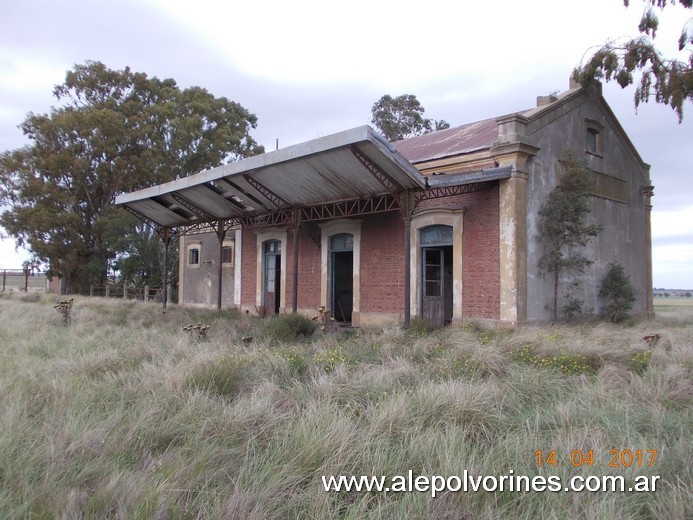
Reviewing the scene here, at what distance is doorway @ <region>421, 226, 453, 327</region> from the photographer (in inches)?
550

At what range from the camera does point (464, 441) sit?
4.36m

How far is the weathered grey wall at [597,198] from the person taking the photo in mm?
12812

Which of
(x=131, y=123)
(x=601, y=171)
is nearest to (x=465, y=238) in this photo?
(x=601, y=171)

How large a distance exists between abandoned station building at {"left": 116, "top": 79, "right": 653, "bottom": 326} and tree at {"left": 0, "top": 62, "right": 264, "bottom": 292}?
1244 cm

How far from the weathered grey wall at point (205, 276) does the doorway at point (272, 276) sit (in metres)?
1.73

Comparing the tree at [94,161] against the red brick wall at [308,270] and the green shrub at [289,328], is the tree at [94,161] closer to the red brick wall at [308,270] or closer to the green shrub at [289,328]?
the red brick wall at [308,270]

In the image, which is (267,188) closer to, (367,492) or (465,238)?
(465,238)

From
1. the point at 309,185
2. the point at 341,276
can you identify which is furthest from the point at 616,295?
the point at 309,185

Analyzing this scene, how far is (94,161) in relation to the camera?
31.0m

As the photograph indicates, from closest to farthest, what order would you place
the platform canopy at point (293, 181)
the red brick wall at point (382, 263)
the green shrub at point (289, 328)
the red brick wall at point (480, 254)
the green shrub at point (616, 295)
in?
the platform canopy at point (293, 181) < the green shrub at point (289, 328) < the red brick wall at point (480, 254) < the green shrub at point (616, 295) < the red brick wall at point (382, 263)

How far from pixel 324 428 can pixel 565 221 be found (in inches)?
415

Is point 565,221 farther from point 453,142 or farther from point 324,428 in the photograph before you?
point 324,428

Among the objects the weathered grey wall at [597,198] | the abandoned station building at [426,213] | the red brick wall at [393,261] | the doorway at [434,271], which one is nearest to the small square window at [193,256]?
the abandoned station building at [426,213]

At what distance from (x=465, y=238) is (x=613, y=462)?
9720 mm
